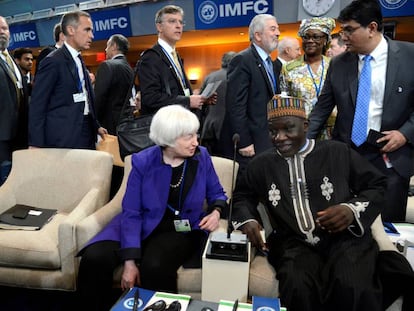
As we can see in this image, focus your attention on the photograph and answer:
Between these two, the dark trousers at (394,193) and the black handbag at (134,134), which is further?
the black handbag at (134,134)

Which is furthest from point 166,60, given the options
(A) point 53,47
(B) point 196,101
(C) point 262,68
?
(A) point 53,47

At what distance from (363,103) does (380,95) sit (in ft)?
0.30

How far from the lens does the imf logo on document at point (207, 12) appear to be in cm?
613

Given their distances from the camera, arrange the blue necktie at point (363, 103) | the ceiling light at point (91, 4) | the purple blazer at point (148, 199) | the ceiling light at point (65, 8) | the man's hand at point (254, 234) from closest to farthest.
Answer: the man's hand at point (254, 234), the purple blazer at point (148, 199), the blue necktie at point (363, 103), the ceiling light at point (91, 4), the ceiling light at point (65, 8)

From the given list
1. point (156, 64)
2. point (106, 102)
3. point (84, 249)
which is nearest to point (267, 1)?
point (106, 102)

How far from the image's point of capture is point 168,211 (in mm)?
1888

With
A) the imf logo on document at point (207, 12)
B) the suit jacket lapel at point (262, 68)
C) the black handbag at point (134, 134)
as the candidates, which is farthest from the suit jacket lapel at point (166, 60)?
the imf logo on document at point (207, 12)

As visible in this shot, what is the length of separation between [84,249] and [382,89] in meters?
1.72

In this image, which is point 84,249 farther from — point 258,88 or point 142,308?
point 258,88

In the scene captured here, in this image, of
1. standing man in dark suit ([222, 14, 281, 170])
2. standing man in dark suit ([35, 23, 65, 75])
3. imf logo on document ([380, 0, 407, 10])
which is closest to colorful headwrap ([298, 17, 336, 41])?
standing man in dark suit ([222, 14, 281, 170])

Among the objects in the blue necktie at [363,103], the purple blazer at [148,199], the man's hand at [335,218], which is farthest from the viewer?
the blue necktie at [363,103]

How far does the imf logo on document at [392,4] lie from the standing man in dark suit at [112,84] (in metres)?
3.63

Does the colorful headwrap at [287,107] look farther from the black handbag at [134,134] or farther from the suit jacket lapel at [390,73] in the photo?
the black handbag at [134,134]

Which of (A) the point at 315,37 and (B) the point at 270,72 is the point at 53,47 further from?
(A) the point at 315,37
